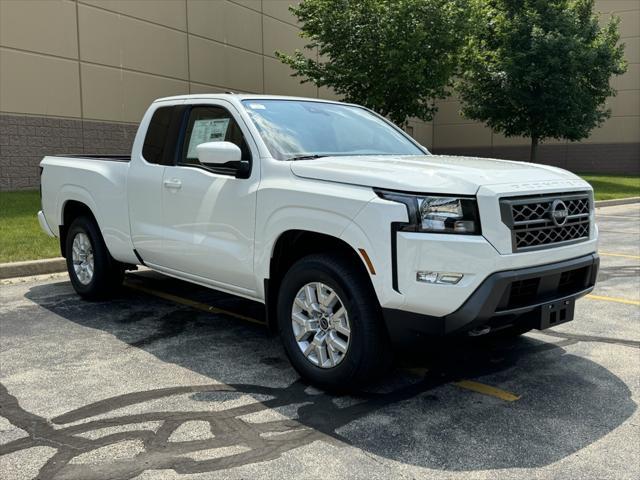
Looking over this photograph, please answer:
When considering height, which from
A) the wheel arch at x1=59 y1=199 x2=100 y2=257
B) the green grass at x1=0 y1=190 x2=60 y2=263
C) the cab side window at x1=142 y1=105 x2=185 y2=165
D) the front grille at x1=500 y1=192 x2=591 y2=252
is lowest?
the green grass at x1=0 y1=190 x2=60 y2=263

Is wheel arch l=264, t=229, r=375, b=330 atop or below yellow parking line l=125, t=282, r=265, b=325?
atop

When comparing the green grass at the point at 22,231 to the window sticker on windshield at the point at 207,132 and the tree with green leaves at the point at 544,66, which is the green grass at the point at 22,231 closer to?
the window sticker on windshield at the point at 207,132

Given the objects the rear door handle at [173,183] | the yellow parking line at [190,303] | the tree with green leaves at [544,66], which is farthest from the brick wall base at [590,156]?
the rear door handle at [173,183]

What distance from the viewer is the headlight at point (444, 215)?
11.7ft

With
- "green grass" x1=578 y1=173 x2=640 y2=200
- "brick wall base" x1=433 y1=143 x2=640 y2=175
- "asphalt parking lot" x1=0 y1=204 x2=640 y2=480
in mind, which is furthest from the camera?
"brick wall base" x1=433 y1=143 x2=640 y2=175

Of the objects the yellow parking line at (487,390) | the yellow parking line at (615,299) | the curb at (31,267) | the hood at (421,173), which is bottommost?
the yellow parking line at (487,390)

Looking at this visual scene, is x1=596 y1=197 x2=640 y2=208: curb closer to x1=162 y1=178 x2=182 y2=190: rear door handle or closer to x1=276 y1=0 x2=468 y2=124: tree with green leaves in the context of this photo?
x1=276 y1=0 x2=468 y2=124: tree with green leaves

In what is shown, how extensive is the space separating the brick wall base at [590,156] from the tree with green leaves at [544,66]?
8135 millimetres

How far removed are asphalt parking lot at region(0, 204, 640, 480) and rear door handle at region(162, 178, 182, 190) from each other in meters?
1.27

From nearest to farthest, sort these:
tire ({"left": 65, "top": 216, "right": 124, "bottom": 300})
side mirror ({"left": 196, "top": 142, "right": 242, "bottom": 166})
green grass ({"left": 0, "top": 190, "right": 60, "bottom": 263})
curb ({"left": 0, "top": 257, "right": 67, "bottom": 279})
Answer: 1. side mirror ({"left": 196, "top": 142, "right": 242, "bottom": 166})
2. tire ({"left": 65, "top": 216, "right": 124, "bottom": 300})
3. curb ({"left": 0, "top": 257, "right": 67, "bottom": 279})
4. green grass ({"left": 0, "top": 190, "right": 60, "bottom": 263})

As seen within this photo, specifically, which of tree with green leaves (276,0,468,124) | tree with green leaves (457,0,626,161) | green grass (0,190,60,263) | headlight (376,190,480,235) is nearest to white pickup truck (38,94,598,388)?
headlight (376,190,480,235)

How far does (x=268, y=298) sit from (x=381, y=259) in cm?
115

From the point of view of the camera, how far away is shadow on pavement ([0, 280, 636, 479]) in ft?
10.8

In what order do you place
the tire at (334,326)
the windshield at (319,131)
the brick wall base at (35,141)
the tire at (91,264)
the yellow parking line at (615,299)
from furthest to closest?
the brick wall base at (35,141)
the yellow parking line at (615,299)
the tire at (91,264)
the windshield at (319,131)
the tire at (334,326)
